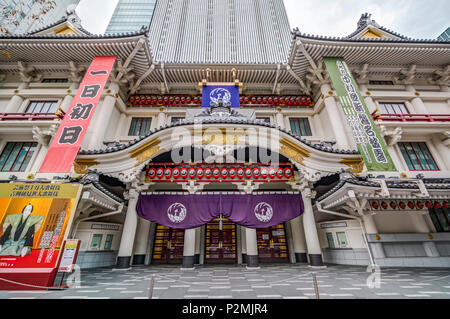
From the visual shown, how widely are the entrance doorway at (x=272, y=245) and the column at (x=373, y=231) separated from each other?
4450mm

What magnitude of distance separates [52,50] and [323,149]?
55.3 ft

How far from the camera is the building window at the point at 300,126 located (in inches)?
505

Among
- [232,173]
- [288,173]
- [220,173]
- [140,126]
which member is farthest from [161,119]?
[288,173]

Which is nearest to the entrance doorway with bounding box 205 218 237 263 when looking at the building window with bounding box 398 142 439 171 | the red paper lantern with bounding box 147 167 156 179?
the red paper lantern with bounding box 147 167 156 179

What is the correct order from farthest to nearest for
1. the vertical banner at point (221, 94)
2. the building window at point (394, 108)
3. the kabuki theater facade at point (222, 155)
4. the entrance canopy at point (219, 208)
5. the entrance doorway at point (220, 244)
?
the building window at point (394, 108) < the vertical banner at point (221, 94) < the entrance doorway at point (220, 244) < the entrance canopy at point (219, 208) < the kabuki theater facade at point (222, 155)

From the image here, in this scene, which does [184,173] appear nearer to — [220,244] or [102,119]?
[220,244]

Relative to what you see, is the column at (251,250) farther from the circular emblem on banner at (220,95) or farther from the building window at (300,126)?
the circular emblem on banner at (220,95)

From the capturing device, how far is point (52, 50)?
36.8 ft

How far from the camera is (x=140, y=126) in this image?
1289cm

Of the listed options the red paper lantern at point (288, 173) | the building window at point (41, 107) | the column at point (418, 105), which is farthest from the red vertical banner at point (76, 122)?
the column at point (418, 105)

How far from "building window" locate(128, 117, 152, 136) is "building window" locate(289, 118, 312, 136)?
1030 cm

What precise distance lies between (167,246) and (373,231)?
36.5 feet

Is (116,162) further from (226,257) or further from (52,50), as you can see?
(52,50)
